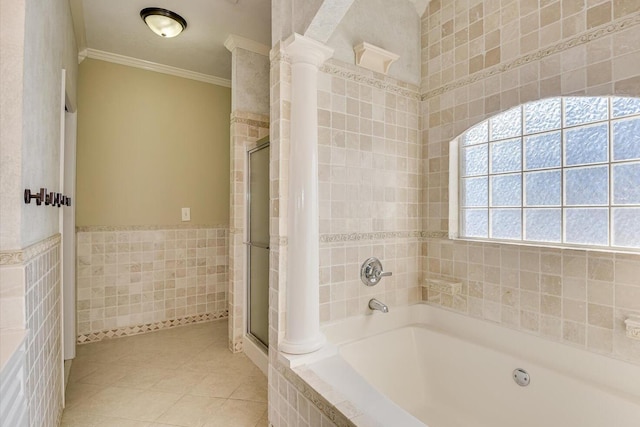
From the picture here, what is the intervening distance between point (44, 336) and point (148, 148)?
2.09 m

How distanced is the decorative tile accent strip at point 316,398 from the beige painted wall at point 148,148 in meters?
2.23

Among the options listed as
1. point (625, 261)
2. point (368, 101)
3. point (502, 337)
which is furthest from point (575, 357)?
point (368, 101)

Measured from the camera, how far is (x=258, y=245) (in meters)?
2.47

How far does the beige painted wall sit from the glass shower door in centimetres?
100

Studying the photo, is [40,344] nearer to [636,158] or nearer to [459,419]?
[459,419]

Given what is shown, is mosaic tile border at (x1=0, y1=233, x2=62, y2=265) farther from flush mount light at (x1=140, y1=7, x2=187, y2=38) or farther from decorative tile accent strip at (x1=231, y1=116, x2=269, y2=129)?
flush mount light at (x1=140, y1=7, x2=187, y2=38)

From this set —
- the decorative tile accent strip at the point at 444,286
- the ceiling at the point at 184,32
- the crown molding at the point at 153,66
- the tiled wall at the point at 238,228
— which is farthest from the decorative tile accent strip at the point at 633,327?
the crown molding at the point at 153,66

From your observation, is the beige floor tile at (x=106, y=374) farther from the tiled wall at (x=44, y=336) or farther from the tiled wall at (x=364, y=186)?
the tiled wall at (x=364, y=186)

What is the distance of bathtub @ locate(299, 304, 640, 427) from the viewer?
1361 millimetres

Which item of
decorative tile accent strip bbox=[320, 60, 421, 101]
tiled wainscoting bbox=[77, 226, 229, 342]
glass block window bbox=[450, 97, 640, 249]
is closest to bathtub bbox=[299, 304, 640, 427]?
glass block window bbox=[450, 97, 640, 249]

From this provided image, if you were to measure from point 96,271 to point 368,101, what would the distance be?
2.78 m

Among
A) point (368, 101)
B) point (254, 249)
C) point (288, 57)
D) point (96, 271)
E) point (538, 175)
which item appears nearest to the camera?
point (288, 57)

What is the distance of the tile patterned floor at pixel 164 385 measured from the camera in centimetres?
177

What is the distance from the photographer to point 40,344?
52.2 inches
